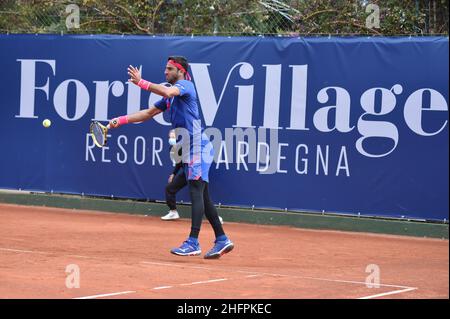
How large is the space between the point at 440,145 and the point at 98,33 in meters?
5.96

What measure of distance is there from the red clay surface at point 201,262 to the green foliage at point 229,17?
9.75ft

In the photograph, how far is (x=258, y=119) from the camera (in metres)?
13.3

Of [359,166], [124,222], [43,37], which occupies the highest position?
[43,37]

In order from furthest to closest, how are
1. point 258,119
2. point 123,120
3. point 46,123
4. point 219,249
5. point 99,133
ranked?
point 46,123 < point 258,119 < point 99,133 < point 123,120 < point 219,249

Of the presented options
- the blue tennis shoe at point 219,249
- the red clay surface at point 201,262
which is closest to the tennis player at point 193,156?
the blue tennis shoe at point 219,249

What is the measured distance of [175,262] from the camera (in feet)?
30.5

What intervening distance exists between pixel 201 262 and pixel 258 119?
4343 millimetres

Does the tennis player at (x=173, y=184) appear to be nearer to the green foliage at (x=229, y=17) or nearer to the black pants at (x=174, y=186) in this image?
the black pants at (x=174, y=186)

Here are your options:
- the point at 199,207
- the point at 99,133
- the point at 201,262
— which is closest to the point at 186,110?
the point at 199,207

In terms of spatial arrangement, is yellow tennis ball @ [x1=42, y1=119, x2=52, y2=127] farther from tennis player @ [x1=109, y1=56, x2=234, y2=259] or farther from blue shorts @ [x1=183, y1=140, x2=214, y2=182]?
blue shorts @ [x1=183, y1=140, x2=214, y2=182]

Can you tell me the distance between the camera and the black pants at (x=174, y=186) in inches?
525

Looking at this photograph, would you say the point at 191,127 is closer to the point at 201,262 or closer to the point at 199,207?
the point at 199,207

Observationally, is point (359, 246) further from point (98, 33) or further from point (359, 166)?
point (98, 33)
